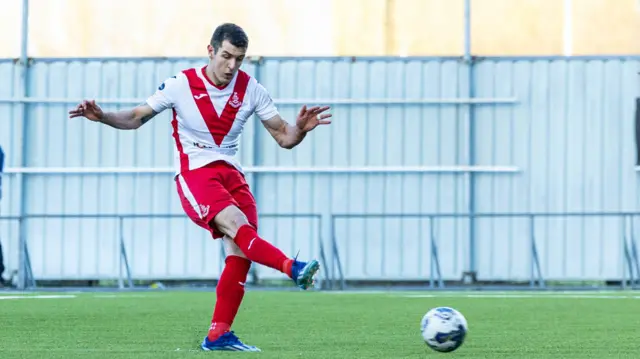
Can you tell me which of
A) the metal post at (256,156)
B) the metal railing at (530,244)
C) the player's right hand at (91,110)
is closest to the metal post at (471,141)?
the metal railing at (530,244)

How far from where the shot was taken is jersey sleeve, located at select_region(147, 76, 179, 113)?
9.49m

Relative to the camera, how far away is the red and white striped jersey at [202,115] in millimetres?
9438

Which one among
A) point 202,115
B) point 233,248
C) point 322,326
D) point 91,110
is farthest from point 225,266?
point 322,326

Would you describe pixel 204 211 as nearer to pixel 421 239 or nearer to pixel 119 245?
pixel 421 239

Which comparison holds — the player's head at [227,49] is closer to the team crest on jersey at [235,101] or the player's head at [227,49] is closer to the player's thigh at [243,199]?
the team crest on jersey at [235,101]

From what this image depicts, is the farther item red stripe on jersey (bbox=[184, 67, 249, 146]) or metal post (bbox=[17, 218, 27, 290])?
metal post (bbox=[17, 218, 27, 290])

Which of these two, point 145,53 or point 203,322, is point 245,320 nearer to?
point 203,322

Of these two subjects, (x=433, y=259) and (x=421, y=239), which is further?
(x=421, y=239)

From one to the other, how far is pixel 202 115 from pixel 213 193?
22.1 inches

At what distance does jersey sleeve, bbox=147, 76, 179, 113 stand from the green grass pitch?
1.55 metres

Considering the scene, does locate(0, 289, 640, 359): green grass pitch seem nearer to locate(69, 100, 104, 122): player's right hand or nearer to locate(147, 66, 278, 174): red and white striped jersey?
locate(147, 66, 278, 174): red and white striped jersey

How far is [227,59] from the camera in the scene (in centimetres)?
926

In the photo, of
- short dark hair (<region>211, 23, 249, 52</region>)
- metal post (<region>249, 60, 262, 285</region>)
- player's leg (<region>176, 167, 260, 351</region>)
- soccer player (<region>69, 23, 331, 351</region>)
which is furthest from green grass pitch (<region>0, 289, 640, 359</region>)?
→ metal post (<region>249, 60, 262, 285</region>)

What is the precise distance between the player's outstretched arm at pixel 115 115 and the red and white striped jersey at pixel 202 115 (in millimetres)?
79
